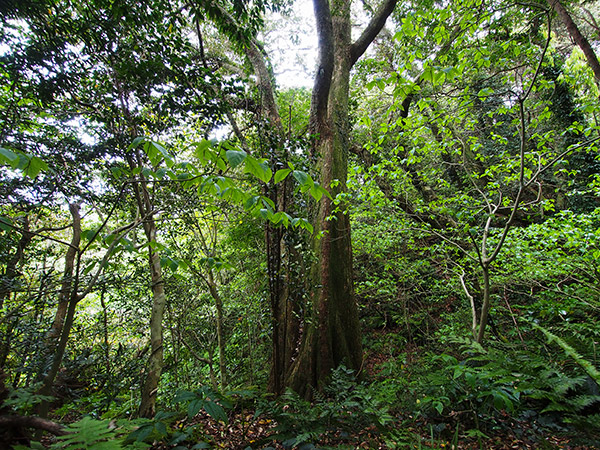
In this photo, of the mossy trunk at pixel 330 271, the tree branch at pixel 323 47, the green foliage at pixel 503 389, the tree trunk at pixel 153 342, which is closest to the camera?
the green foliage at pixel 503 389

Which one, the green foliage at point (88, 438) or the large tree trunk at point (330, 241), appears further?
the large tree trunk at point (330, 241)

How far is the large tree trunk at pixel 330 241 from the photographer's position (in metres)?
3.22

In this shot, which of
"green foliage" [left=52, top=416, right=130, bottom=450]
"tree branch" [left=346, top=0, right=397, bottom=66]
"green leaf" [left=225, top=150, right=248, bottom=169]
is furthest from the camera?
"tree branch" [left=346, top=0, right=397, bottom=66]

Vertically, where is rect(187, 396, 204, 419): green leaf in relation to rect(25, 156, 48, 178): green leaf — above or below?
below

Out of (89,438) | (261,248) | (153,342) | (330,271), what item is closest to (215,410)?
(89,438)

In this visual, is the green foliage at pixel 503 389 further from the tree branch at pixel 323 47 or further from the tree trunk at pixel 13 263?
the tree trunk at pixel 13 263

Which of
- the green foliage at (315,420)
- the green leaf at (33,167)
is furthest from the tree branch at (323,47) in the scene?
the green foliage at (315,420)

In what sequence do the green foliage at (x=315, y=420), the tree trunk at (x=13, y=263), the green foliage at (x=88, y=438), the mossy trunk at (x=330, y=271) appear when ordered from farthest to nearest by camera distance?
the mossy trunk at (x=330, y=271) → the tree trunk at (x=13, y=263) → the green foliage at (x=315, y=420) → the green foliage at (x=88, y=438)

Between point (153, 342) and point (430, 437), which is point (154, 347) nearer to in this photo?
point (153, 342)

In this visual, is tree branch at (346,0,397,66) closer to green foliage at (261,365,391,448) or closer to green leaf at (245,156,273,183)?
green leaf at (245,156,273,183)

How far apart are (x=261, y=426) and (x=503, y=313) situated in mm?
4720

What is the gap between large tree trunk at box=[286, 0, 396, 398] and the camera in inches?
127

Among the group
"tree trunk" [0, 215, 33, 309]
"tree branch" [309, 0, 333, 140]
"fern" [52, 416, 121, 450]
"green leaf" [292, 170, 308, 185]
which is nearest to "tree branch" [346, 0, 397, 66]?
"tree branch" [309, 0, 333, 140]

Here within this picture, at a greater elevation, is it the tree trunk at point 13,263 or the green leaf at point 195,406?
the tree trunk at point 13,263
